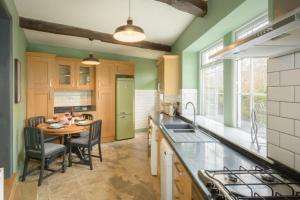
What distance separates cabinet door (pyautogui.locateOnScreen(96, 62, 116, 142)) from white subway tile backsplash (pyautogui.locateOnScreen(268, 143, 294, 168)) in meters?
4.38

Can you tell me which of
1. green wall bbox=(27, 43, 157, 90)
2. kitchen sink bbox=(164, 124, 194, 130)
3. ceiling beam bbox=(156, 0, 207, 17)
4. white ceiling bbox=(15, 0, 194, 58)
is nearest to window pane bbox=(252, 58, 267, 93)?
ceiling beam bbox=(156, 0, 207, 17)

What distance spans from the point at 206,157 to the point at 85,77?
4.36 m

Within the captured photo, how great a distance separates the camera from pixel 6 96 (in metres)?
2.60

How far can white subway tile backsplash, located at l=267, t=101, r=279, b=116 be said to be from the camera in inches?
51.6

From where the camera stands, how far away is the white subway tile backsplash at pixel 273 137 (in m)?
1.29

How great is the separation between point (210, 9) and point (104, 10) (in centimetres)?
160

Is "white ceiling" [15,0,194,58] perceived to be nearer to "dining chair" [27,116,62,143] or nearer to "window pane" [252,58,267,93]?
"window pane" [252,58,267,93]

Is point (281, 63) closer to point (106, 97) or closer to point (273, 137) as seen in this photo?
point (273, 137)

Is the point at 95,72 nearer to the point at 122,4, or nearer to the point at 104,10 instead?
the point at 104,10

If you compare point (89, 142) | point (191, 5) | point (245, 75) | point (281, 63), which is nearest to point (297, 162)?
point (281, 63)

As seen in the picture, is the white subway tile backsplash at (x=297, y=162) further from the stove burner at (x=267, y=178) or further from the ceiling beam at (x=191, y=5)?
the ceiling beam at (x=191, y=5)

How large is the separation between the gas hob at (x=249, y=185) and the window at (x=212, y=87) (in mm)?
1882

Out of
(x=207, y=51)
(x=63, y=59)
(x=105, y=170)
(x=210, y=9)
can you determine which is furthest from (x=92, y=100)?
(x=210, y=9)

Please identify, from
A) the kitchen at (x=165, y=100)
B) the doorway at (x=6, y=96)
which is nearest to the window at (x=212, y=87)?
the kitchen at (x=165, y=100)
